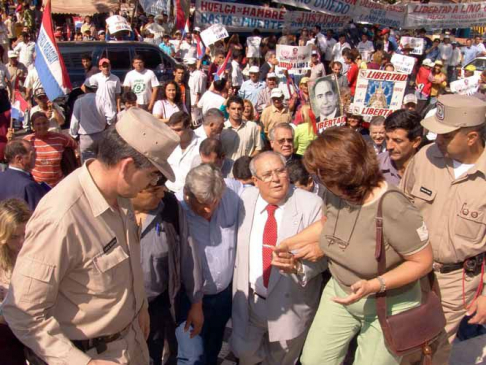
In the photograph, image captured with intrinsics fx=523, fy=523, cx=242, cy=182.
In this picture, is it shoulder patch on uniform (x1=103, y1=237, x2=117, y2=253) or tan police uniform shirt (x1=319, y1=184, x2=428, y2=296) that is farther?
tan police uniform shirt (x1=319, y1=184, x2=428, y2=296)

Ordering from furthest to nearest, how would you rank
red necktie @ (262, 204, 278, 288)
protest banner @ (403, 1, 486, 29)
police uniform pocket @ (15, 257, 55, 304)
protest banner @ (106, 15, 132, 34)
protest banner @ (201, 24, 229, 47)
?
protest banner @ (403, 1, 486, 29), protest banner @ (106, 15, 132, 34), protest banner @ (201, 24, 229, 47), red necktie @ (262, 204, 278, 288), police uniform pocket @ (15, 257, 55, 304)

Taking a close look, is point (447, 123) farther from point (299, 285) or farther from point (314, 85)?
point (314, 85)

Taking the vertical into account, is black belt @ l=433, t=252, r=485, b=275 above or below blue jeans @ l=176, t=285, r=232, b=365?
above

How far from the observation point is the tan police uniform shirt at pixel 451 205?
10.4 feet

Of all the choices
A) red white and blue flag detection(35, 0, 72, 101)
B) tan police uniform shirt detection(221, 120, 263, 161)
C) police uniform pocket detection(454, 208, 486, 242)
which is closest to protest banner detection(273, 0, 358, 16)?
tan police uniform shirt detection(221, 120, 263, 161)

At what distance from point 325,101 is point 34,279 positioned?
513 cm

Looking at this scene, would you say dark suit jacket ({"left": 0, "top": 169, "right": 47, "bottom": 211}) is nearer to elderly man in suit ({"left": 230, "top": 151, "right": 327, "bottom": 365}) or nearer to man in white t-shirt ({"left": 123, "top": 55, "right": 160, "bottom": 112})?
elderly man in suit ({"left": 230, "top": 151, "right": 327, "bottom": 365})

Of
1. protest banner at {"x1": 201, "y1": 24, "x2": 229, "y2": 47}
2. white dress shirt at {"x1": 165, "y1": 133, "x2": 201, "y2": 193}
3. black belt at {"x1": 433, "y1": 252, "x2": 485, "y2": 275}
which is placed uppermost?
A: black belt at {"x1": 433, "y1": 252, "x2": 485, "y2": 275}

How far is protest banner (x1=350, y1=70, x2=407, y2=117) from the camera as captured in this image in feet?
21.7

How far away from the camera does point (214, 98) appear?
8.70 m

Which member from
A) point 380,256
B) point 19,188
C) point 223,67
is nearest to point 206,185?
point 380,256

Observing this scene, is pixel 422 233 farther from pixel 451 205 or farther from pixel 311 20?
pixel 311 20

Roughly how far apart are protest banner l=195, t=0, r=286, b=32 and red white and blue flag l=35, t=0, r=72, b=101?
9.90 meters

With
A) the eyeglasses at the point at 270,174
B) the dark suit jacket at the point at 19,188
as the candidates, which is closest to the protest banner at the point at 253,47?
the dark suit jacket at the point at 19,188
